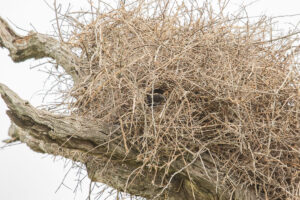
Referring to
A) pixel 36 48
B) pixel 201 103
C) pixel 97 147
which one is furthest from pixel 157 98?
pixel 36 48

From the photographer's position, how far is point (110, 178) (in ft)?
5.03

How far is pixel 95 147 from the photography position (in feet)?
4.20

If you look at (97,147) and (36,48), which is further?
(36,48)

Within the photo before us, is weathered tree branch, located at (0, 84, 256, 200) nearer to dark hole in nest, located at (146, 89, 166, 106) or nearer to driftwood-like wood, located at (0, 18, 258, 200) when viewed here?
driftwood-like wood, located at (0, 18, 258, 200)

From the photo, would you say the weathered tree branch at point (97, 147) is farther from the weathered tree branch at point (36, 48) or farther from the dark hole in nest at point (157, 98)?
the weathered tree branch at point (36, 48)

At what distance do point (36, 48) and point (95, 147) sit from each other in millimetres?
715

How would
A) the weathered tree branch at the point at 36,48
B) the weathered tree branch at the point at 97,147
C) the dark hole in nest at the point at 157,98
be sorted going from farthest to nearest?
the weathered tree branch at the point at 36,48, the dark hole in nest at the point at 157,98, the weathered tree branch at the point at 97,147

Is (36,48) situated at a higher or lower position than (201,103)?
higher

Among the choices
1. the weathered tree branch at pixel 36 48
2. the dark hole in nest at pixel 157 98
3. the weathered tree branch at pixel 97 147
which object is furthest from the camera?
the weathered tree branch at pixel 36 48

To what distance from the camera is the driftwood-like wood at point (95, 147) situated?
1187mm

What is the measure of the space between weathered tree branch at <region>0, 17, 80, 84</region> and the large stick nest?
285mm

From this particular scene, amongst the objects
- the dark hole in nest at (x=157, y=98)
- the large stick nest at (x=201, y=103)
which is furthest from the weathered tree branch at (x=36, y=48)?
the dark hole in nest at (x=157, y=98)

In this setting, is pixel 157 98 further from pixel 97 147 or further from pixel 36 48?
pixel 36 48

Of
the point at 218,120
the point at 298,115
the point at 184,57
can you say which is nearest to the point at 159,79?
the point at 184,57
